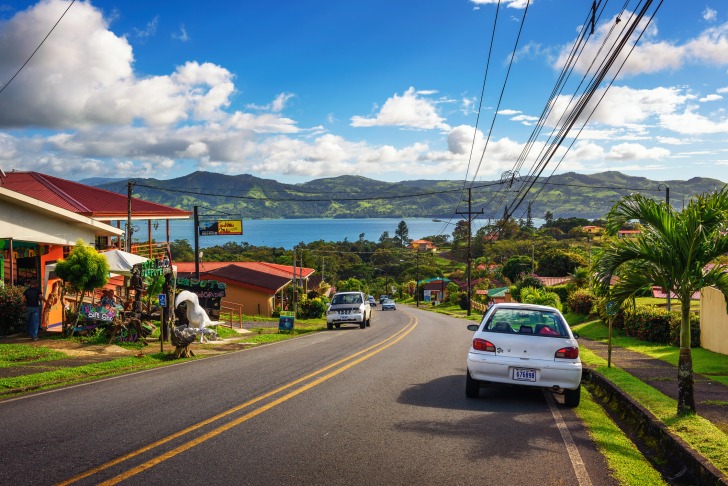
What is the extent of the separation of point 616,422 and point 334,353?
8544 millimetres

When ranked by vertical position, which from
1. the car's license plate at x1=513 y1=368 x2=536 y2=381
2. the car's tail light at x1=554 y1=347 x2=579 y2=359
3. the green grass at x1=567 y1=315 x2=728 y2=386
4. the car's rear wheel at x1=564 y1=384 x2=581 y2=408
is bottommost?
the green grass at x1=567 y1=315 x2=728 y2=386

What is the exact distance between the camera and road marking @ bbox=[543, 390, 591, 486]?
5.71m

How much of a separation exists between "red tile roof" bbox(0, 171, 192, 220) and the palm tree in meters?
21.0

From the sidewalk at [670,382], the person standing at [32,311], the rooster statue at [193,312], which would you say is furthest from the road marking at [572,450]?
the person standing at [32,311]

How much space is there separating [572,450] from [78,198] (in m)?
25.5

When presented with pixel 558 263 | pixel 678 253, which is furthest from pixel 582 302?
pixel 558 263

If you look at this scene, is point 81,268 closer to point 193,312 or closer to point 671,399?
point 193,312

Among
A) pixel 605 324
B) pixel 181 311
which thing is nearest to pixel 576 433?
pixel 181 311

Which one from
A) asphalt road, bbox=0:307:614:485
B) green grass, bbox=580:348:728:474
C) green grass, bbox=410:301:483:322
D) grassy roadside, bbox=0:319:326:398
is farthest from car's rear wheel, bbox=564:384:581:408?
green grass, bbox=410:301:483:322

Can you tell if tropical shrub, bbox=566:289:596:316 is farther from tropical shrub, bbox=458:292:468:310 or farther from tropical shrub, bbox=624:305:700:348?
tropical shrub, bbox=458:292:468:310

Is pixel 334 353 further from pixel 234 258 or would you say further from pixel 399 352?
pixel 234 258

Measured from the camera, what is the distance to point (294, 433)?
7.09 metres

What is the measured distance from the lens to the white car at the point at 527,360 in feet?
29.6

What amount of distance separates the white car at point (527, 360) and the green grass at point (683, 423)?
109 centimetres
